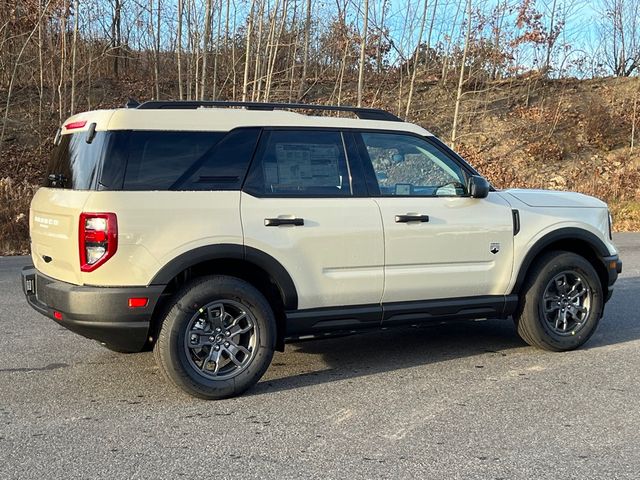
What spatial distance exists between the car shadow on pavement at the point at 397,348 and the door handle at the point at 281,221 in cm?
120

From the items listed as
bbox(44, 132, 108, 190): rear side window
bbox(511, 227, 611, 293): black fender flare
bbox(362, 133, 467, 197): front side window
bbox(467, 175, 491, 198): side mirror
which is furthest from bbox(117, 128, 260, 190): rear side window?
bbox(511, 227, 611, 293): black fender flare

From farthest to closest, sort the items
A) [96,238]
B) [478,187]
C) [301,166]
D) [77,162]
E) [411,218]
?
[478,187]
[411,218]
[301,166]
[77,162]
[96,238]

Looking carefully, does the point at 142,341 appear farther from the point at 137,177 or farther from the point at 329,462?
the point at 329,462

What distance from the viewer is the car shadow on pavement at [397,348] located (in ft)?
16.8

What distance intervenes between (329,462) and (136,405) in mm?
1538

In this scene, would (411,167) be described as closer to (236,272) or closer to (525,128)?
(236,272)

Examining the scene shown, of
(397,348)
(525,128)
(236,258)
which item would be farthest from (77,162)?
(525,128)

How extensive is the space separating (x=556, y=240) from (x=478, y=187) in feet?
3.14

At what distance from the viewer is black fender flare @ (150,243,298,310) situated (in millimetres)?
4348

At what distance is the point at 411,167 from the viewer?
5254 millimetres

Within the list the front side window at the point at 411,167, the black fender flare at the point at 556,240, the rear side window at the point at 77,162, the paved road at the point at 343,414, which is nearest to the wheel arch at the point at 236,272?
the paved road at the point at 343,414

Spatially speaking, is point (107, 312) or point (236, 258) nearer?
point (107, 312)

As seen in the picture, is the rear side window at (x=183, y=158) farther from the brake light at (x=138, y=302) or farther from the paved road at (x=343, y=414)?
the paved road at (x=343, y=414)

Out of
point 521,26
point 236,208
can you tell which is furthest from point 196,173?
point 521,26
